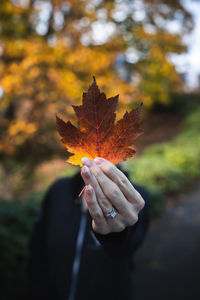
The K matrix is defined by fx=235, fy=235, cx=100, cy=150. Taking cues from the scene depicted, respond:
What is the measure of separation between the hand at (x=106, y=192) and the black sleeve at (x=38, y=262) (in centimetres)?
163

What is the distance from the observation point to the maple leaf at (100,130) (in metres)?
0.68

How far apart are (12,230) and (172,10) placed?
24.3 ft

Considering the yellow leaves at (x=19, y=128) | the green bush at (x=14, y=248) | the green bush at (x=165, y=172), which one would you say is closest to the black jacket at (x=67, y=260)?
the green bush at (x=14, y=248)

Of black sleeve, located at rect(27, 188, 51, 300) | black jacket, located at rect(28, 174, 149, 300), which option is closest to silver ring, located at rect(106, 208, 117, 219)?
black jacket, located at rect(28, 174, 149, 300)

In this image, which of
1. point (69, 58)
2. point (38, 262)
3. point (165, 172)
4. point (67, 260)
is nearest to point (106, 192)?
point (67, 260)

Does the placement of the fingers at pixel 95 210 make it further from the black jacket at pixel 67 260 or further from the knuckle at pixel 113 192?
the black jacket at pixel 67 260

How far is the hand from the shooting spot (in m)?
0.72

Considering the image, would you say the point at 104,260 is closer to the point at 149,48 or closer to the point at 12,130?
the point at 12,130

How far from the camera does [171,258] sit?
184 inches

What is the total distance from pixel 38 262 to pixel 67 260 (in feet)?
1.26

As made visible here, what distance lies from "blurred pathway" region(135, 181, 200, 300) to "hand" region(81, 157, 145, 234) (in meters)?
3.71

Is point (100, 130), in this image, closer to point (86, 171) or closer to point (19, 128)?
point (86, 171)

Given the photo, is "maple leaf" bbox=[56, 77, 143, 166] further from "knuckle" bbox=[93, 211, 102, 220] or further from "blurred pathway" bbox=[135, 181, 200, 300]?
"blurred pathway" bbox=[135, 181, 200, 300]

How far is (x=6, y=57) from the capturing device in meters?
5.43
